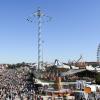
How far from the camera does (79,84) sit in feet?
128

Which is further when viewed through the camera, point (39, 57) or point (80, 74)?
point (39, 57)

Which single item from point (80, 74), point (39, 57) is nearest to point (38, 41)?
point (39, 57)

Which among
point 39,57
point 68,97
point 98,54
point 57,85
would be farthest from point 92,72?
point 98,54

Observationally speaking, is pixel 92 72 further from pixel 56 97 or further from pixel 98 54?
pixel 98 54

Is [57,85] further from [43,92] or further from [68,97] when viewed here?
[68,97]

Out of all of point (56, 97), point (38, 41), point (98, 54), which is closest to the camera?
point (56, 97)

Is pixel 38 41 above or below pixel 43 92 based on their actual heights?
above

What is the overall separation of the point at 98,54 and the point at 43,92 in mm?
89789

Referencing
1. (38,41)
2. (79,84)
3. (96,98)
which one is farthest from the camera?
(38,41)

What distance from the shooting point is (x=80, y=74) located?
68.5 meters

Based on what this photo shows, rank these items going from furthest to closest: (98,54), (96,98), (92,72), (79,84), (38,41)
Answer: (98,54) < (38,41) < (92,72) < (79,84) < (96,98)

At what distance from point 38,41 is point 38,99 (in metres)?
43.4

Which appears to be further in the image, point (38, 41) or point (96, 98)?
point (38, 41)

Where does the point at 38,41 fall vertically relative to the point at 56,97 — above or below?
above
